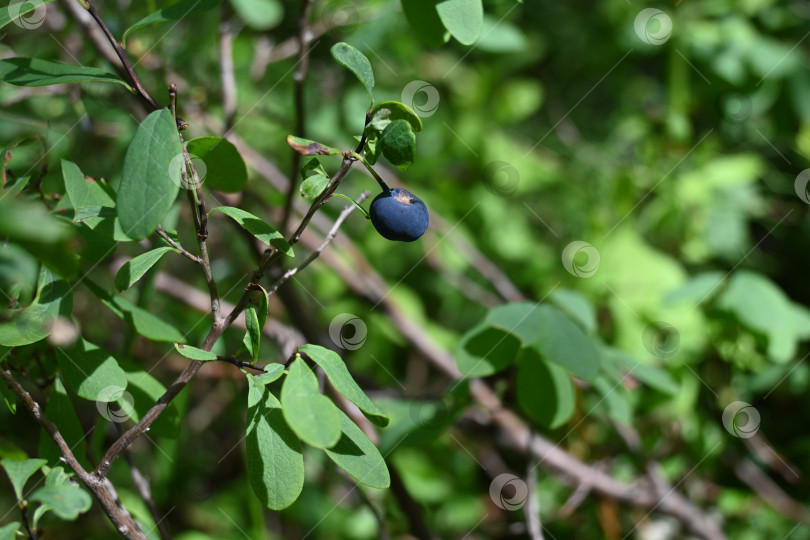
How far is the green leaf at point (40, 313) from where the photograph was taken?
0.52 meters

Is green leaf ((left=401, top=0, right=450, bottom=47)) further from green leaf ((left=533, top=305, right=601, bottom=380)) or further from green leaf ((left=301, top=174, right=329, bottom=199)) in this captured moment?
green leaf ((left=533, top=305, right=601, bottom=380))

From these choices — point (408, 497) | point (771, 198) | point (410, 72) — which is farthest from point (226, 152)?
point (771, 198)

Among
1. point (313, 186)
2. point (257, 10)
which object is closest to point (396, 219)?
point (313, 186)

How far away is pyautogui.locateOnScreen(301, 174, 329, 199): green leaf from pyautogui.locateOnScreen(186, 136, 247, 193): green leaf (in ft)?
0.42

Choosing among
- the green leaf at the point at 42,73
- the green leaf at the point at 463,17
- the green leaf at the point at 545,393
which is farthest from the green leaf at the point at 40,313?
the green leaf at the point at 545,393

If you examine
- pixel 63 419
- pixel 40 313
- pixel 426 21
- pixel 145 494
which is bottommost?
pixel 145 494

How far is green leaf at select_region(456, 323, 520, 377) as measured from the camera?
828mm

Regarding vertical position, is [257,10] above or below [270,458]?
above

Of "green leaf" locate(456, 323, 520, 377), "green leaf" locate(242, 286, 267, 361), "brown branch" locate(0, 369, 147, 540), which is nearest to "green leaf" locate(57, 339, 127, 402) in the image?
"brown branch" locate(0, 369, 147, 540)

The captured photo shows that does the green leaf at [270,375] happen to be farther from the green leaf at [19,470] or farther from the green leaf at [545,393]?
the green leaf at [545,393]

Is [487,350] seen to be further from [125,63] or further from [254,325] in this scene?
[125,63]

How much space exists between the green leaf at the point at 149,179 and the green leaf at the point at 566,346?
476mm

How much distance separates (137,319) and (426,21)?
1.39 ft

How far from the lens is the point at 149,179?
0.43 m
